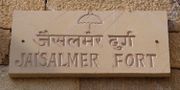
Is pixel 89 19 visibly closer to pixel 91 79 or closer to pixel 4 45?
pixel 91 79

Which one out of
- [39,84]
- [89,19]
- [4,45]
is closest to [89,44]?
[89,19]

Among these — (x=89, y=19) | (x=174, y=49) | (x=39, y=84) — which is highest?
(x=89, y=19)

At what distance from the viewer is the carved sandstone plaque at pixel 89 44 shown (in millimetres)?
2426

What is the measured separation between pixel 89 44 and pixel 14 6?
18.2 inches

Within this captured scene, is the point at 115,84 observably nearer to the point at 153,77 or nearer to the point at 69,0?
the point at 153,77

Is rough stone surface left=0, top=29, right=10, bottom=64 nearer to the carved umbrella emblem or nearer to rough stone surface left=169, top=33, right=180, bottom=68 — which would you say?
the carved umbrella emblem

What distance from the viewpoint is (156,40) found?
2490 mm

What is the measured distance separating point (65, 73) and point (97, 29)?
28cm

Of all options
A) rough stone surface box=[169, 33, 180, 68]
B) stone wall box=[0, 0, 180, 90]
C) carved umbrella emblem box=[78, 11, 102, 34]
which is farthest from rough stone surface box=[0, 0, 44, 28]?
rough stone surface box=[169, 33, 180, 68]

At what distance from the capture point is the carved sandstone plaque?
2426mm

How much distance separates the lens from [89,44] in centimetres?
248

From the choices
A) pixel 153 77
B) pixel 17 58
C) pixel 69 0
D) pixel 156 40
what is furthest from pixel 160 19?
pixel 17 58

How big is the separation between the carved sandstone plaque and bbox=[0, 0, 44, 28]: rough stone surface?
0.26 ft

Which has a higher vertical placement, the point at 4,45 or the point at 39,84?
the point at 4,45
